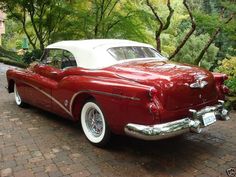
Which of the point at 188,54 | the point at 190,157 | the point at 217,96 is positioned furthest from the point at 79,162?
the point at 188,54

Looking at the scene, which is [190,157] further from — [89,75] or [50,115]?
[50,115]

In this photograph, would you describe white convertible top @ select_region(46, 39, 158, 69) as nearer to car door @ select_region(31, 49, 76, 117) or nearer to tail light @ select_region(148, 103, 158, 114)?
car door @ select_region(31, 49, 76, 117)

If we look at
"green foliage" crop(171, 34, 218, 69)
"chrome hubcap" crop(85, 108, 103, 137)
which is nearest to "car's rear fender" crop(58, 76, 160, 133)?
"chrome hubcap" crop(85, 108, 103, 137)

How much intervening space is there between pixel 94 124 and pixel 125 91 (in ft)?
3.74

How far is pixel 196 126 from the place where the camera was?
4.26m

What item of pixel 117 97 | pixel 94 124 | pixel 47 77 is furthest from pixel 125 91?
pixel 47 77

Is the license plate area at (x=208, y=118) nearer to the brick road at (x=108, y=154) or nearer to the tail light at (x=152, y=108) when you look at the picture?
the brick road at (x=108, y=154)

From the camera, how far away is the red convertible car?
4105 millimetres

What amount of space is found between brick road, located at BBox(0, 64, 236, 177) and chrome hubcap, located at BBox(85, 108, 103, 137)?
0.22 metres

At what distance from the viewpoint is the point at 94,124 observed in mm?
5125

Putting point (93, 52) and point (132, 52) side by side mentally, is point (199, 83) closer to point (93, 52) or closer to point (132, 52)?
point (132, 52)

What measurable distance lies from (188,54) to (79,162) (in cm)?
2367

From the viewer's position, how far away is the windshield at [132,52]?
536 centimetres

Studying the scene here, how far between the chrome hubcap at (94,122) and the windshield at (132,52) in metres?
0.92
